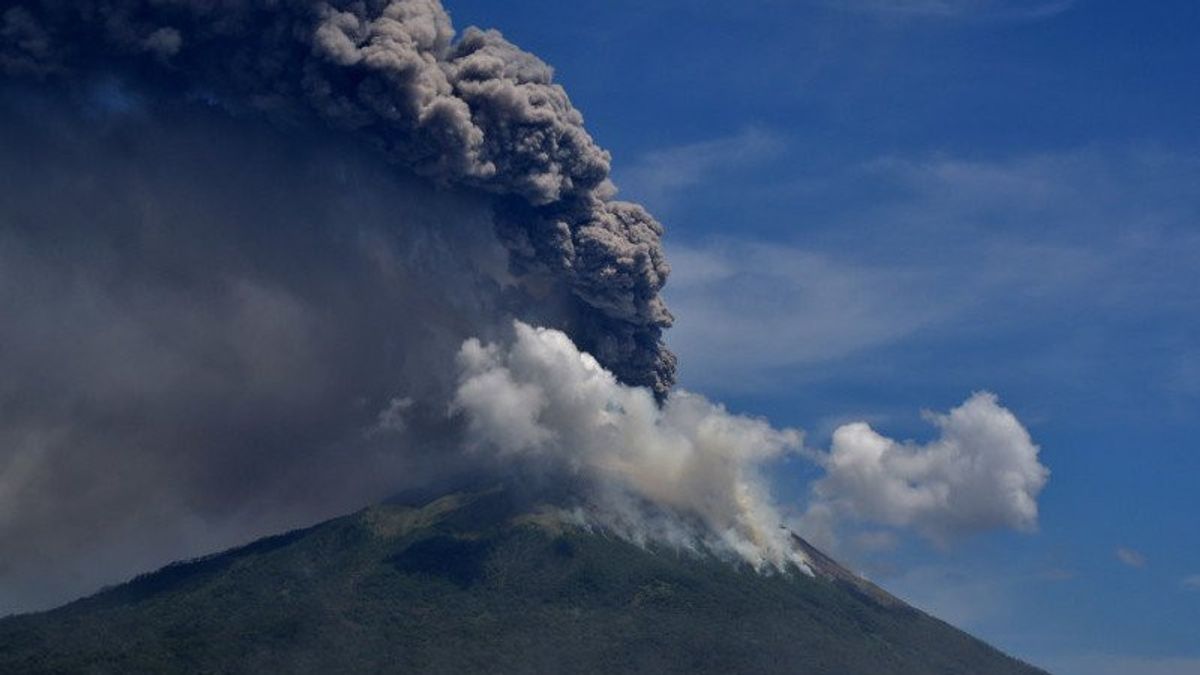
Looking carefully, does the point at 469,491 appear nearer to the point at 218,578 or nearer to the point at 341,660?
the point at 218,578

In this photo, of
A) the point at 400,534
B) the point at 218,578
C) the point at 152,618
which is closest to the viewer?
the point at 152,618

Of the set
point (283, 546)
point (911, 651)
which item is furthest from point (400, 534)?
point (911, 651)

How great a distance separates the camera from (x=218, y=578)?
117 m

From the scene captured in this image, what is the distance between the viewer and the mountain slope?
104125 mm

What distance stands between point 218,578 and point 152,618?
318 inches

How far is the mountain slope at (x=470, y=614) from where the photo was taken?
104125 millimetres

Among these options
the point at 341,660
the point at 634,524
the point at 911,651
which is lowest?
the point at 341,660

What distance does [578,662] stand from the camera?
107m

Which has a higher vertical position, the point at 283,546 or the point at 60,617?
the point at 283,546

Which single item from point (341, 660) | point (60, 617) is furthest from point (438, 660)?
point (60, 617)

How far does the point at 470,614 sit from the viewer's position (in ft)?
373

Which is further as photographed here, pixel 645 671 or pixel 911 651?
pixel 911 651

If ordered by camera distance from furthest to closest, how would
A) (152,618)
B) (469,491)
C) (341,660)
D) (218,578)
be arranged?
(469,491), (218,578), (152,618), (341,660)

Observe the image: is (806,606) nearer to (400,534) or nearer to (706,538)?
(706,538)
